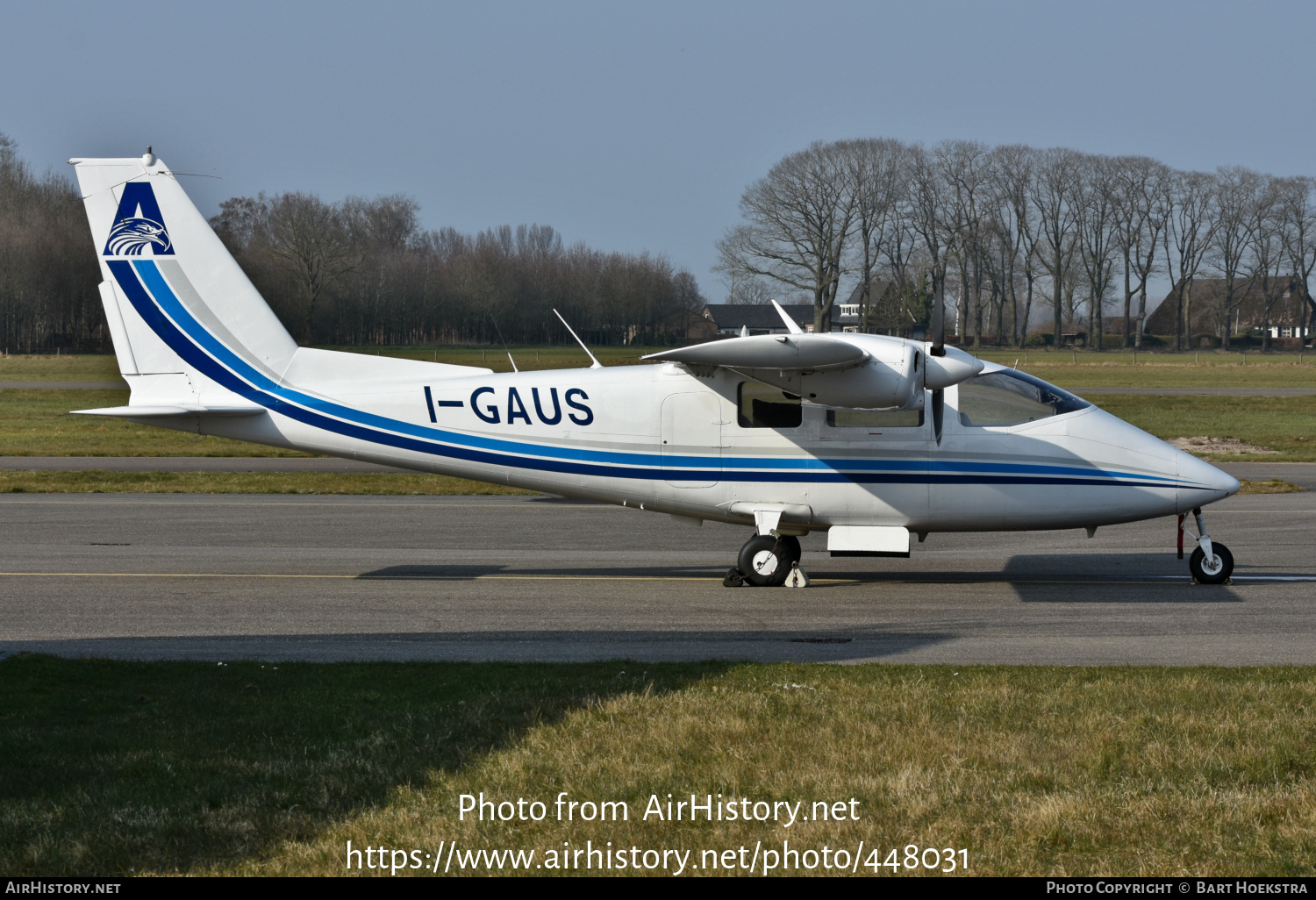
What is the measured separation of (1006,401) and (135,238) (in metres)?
10.3

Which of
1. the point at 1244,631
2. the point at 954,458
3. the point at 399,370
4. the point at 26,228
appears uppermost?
the point at 26,228

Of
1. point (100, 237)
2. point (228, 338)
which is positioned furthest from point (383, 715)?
point (100, 237)

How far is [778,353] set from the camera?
1159 cm

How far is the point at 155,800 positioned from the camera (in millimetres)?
5574

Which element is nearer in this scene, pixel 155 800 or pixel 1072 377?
pixel 155 800

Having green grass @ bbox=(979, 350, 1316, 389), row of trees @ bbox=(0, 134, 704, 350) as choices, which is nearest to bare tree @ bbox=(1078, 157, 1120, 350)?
green grass @ bbox=(979, 350, 1316, 389)

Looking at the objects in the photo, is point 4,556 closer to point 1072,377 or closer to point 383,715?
point 383,715

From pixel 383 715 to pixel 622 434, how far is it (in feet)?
21.2

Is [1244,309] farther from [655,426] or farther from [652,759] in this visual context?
[652,759]

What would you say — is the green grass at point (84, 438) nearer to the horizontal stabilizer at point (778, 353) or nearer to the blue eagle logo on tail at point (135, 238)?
the blue eagle logo on tail at point (135, 238)

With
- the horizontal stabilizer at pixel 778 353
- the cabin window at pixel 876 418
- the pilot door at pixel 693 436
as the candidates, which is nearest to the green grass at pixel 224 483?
the pilot door at pixel 693 436

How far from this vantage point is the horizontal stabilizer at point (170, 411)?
12953 mm

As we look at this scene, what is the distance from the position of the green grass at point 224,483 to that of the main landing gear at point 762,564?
322 inches

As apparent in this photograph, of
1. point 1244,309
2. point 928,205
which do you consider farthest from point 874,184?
point 1244,309
